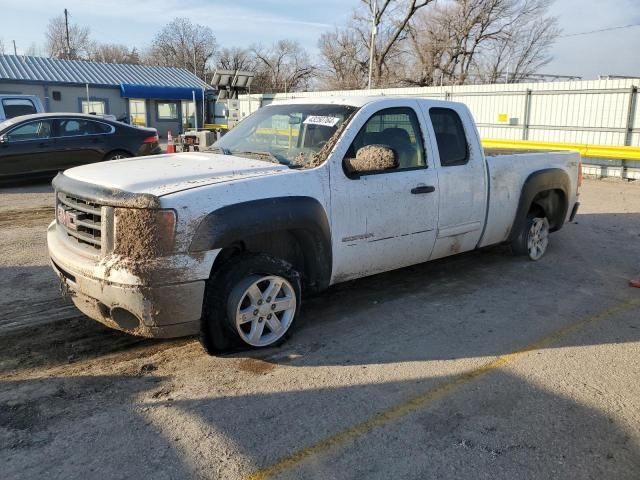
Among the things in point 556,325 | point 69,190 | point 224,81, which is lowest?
point 556,325

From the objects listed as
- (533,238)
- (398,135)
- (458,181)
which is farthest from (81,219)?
(533,238)

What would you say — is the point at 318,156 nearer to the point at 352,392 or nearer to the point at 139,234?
the point at 139,234

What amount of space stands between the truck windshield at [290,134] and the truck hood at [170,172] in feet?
0.72

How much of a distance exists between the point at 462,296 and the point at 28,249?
5.19 m

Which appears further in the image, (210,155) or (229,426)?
(210,155)

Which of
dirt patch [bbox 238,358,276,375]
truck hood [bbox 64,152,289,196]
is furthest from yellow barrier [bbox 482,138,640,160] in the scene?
dirt patch [bbox 238,358,276,375]

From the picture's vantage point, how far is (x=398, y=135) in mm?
5043

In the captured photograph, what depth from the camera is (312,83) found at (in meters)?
58.8

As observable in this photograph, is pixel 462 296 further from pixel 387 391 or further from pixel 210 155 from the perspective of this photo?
pixel 210 155

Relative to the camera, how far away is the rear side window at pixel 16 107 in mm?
14383

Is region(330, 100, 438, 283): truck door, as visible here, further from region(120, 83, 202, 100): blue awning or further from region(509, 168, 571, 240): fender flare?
region(120, 83, 202, 100): blue awning

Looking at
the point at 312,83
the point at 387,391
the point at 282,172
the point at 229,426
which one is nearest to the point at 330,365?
the point at 387,391

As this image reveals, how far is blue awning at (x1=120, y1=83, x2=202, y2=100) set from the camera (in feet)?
112

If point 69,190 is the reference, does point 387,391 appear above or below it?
below
